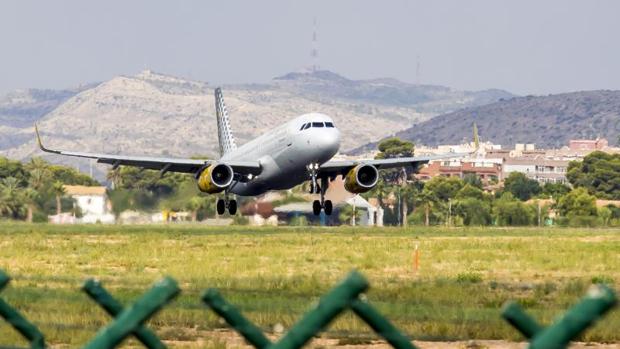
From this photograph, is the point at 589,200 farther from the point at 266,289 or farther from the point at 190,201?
the point at 266,289

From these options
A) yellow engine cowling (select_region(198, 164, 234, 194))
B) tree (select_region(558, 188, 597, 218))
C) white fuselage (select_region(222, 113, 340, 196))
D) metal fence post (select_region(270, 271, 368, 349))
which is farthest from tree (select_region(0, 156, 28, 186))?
metal fence post (select_region(270, 271, 368, 349))

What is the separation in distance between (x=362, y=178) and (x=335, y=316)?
5785cm

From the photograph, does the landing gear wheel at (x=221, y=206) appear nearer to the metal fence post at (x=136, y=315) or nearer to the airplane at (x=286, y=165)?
the airplane at (x=286, y=165)

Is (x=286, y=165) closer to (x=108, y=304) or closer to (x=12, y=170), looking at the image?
(x=108, y=304)

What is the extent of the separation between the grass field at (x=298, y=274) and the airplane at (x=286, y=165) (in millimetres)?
2347

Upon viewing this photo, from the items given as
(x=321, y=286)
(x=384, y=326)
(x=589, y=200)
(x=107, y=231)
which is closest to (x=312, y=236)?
(x=107, y=231)

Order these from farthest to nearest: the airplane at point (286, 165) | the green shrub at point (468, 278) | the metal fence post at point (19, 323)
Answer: the airplane at point (286, 165), the green shrub at point (468, 278), the metal fence post at point (19, 323)

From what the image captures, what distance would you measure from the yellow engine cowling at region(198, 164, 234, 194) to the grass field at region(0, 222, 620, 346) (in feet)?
6.68

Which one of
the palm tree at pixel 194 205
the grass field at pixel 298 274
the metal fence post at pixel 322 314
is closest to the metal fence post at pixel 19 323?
the metal fence post at pixel 322 314

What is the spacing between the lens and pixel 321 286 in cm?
3216

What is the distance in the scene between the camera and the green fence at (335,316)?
8406mm

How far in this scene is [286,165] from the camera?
64.8 meters

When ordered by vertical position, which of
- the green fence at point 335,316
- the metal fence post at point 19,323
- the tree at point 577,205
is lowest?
the tree at point 577,205

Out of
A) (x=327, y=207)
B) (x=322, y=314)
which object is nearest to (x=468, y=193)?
(x=327, y=207)
